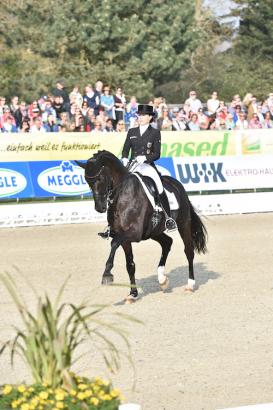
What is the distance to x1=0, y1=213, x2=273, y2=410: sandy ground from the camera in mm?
7887

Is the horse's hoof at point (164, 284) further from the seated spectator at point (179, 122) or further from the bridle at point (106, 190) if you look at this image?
the seated spectator at point (179, 122)

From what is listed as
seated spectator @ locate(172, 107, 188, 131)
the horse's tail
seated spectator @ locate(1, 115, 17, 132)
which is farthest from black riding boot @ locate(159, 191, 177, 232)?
seated spectator @ locate(172, 107, 188, 131)

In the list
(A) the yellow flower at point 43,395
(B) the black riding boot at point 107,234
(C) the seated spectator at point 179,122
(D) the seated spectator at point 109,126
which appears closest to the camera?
(A) the yellow flower at point 43,395

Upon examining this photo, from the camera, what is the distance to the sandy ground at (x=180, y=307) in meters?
7.89

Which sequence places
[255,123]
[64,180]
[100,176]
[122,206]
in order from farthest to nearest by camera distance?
[255,123] < [64,180] < [122,206] < [100,176]

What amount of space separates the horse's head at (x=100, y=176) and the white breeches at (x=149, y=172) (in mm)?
618

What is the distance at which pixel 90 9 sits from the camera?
136 ft

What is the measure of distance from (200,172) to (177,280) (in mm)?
8932

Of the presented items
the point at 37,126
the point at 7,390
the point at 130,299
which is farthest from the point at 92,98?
the point at 7,390

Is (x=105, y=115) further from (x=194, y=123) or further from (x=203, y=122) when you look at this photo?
(x=203, y=122)

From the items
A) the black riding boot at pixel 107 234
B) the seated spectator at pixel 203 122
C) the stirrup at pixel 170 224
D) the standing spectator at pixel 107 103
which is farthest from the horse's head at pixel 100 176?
the seated spectator at pixel 203 122

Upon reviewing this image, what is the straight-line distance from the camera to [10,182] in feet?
66.4

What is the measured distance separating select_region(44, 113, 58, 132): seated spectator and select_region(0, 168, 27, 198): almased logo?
2.53m

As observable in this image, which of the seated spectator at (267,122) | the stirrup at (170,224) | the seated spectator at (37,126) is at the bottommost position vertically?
the stirrup at (170,224)
